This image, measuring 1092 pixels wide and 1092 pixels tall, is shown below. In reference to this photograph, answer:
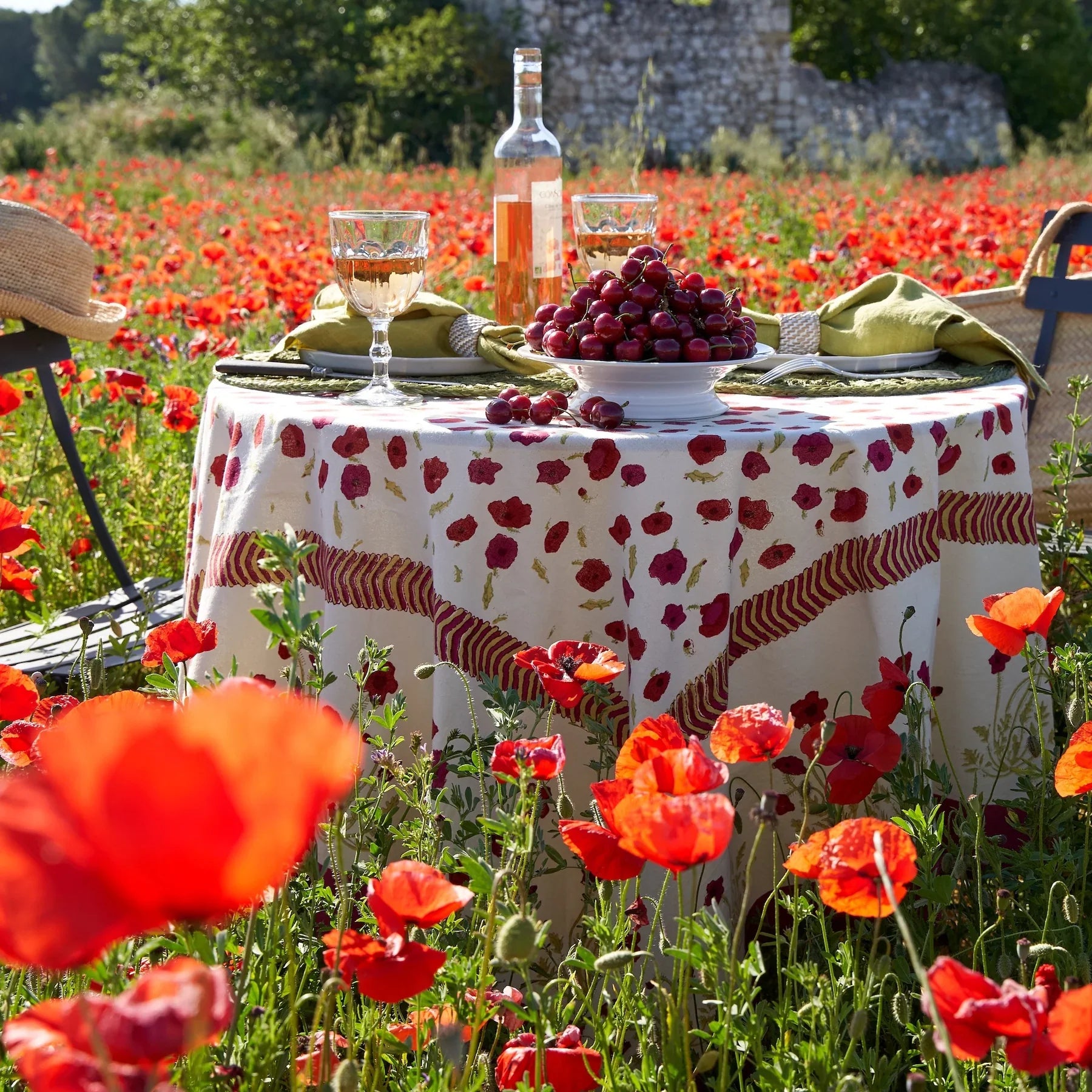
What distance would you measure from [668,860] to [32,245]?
2436 millimetres

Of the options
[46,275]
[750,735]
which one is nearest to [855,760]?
[750,735]

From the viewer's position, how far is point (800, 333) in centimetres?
231

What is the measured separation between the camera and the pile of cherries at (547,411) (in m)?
1.67

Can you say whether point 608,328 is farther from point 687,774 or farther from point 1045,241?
point 1045,241

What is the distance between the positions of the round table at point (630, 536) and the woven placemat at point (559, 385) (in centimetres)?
8

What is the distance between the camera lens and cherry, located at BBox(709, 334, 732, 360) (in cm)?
172

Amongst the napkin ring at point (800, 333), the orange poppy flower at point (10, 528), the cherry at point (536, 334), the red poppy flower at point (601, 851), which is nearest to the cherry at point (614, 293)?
the cherry at point (536, 334)

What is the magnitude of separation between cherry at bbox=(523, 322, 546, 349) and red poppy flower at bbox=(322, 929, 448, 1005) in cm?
105

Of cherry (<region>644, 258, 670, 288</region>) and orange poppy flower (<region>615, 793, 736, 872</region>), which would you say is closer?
orange poppy flower (<region>615, 793, 736, 872</region>)

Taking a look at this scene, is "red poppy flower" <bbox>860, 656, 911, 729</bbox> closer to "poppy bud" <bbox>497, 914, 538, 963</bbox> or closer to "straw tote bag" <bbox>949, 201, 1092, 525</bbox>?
"poppy bud" <bbox>497, 914, 538, 963</bbox>

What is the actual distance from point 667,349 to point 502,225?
0.64 metres

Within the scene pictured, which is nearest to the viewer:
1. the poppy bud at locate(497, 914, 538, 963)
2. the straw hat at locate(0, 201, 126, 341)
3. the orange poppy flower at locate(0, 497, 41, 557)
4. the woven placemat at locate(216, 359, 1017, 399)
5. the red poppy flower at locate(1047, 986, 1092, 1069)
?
the red poppy flower at locate(1047, 986, 1092, 1069)

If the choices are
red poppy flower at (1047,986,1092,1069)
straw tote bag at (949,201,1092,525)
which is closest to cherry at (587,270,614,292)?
red poppy flower at (1047,986,1092,1069)

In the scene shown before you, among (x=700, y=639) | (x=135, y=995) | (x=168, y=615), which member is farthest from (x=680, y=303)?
(x=168, y=615)
